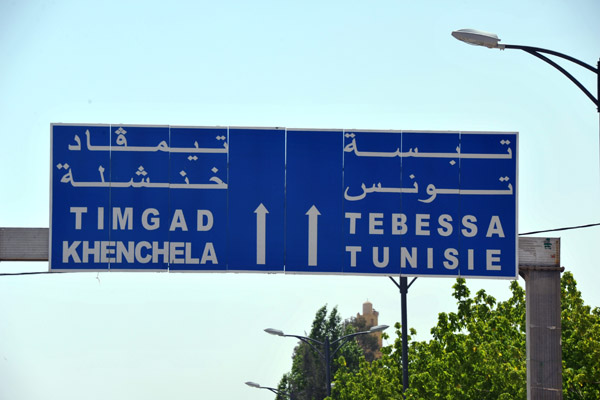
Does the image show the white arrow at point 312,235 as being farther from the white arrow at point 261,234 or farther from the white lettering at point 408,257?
the white lettering at point 408,257

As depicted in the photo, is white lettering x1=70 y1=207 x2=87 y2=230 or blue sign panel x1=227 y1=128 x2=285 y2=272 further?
white lettering x1=70 y1=207 x2=87 y2=230

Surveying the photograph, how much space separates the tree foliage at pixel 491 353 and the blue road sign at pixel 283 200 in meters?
17.2

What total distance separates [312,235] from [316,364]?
9822cm

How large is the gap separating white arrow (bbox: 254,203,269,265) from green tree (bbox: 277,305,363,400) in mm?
90497

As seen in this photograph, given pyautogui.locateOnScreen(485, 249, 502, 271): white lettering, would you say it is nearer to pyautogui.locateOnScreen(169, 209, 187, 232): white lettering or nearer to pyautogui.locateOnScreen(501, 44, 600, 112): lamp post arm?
pyautogui.locateOnScreen(501, 44, 600, 112): lamp post arm

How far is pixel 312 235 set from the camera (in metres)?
21.9

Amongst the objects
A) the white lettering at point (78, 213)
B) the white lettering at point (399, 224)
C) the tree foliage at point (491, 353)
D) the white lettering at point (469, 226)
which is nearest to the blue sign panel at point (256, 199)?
the white lettering at point (399, 224)

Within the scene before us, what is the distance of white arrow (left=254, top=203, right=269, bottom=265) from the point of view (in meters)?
21.9

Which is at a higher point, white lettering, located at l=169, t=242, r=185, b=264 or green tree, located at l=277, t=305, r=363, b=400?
white lettering, located at l=169, t=242, r=185, b=264

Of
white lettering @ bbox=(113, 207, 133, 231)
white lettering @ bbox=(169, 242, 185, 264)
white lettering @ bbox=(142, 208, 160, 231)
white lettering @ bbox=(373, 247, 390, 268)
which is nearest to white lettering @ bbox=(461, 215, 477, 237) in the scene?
white lettering @ bbox=(373, 247, 390, 268)

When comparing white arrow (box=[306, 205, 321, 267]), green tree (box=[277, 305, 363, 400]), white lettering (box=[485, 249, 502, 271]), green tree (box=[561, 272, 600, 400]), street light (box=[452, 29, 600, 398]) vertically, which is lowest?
green tree (box=[277, 305, 363, 400])

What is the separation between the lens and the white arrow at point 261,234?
2189 cm

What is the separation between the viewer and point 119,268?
21.8 metres

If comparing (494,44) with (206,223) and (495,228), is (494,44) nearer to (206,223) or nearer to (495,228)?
(495,228)
